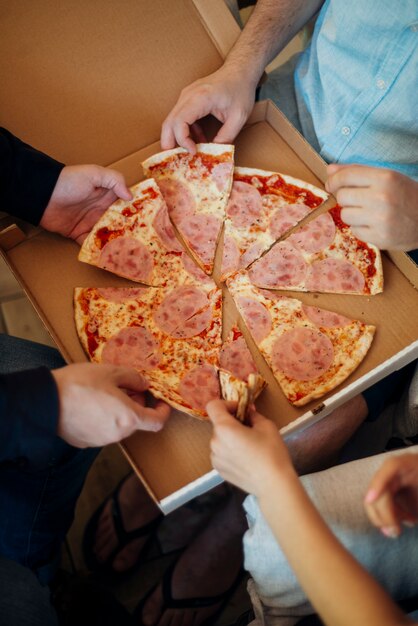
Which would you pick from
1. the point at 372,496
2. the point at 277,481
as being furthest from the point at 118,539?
the point at 372,496

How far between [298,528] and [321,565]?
71 mm

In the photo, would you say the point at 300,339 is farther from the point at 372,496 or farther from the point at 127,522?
the point at 127,522

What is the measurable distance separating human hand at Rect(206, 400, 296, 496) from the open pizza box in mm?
329

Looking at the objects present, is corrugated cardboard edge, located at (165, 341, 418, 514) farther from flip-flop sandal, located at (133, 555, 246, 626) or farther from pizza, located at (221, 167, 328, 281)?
flip-flop sandal, located at (133, 555, 246, 626)

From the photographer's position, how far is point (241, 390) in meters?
1.05

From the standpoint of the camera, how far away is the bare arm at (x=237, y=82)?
1577 millimetres

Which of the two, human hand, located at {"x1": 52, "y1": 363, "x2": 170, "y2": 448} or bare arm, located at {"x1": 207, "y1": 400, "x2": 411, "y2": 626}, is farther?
human hand, located at {"x1": 52, "y1": 363, "x2": 170, "y2": 448}

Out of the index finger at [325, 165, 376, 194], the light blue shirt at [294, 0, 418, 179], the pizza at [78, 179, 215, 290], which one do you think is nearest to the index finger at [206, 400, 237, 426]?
A: the pizza at [78, 179, 215, 290]

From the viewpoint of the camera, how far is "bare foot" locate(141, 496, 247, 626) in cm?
178

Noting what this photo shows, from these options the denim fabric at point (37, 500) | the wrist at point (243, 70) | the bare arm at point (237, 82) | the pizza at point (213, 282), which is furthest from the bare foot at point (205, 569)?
the wrist at point (243, 70)

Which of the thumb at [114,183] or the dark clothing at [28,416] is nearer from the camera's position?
the dark clothing at [28,416]

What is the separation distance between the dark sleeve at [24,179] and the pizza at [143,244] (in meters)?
0.17

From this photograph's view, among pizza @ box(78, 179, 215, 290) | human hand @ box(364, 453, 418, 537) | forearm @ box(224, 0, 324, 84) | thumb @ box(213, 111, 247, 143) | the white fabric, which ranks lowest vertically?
the white fabric

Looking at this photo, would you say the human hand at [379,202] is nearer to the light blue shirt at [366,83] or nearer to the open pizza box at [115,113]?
the open pizza box at [115,113]
